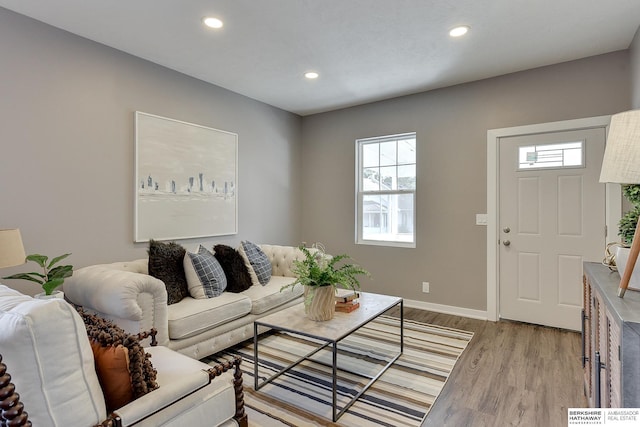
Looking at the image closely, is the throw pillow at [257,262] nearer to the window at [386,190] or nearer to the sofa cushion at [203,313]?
the sofa cushion at [203,313]

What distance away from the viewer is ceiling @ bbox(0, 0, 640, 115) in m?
2.37

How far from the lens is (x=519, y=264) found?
3.58m

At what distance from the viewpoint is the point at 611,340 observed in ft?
4.45

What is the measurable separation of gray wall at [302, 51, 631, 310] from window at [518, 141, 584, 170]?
266 mm

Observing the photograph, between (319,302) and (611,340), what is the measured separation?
151 centimetres

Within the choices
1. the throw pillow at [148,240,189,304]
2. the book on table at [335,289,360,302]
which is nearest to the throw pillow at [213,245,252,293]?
the throw pillow at [148,240,189,304]

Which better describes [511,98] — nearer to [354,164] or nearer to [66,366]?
[354,164]

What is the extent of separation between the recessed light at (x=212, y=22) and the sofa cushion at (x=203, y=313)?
216 cm

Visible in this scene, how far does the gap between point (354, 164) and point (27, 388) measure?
4.11m

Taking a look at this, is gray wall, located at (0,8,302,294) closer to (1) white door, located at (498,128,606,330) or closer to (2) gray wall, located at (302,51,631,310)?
(2) gray wall, located at (302,51,631,310)

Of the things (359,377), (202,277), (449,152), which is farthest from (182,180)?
(449,152)

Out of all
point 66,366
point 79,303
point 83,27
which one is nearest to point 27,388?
point 66,366

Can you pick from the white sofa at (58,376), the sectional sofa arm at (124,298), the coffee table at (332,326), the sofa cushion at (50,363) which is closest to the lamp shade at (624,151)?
the coffee table at (332,326)

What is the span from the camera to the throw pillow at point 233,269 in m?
3.20
